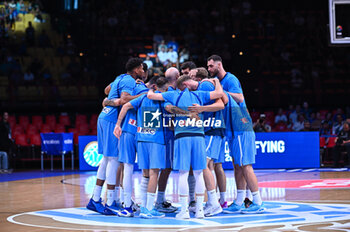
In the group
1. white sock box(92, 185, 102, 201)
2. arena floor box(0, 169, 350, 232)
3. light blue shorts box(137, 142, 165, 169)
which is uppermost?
light blue shorts box(137, 142, 165, 169)

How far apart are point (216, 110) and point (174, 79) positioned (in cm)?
80

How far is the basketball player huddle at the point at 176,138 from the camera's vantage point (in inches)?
300

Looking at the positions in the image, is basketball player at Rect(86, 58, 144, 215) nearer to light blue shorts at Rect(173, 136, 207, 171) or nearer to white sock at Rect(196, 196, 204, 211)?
light blue shorts at Rect(173, 136, 207, 171)

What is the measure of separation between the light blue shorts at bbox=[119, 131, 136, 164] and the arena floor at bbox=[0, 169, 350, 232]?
845 millimetres

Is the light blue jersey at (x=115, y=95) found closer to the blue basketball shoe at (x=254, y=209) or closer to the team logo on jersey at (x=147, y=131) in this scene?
the team logo on jersey at (x=147, y=131)

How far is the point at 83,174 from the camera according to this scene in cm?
1585

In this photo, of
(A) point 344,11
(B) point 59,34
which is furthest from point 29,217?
(B) point 59,34

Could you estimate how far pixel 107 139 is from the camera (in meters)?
8.41

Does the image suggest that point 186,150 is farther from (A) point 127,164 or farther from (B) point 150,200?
(A) point 127,164

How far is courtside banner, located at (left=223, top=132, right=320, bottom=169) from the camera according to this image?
16.2 meters

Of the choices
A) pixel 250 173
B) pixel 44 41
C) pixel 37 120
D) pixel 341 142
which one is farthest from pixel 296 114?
pixel 250 173

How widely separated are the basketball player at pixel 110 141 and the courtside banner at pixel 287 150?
26.5ft

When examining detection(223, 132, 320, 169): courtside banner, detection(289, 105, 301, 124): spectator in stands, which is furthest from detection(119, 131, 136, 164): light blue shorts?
detection(289, 105, 301, 124): spectator in stands

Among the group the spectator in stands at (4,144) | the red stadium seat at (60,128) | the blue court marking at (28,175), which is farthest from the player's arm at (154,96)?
the red stadium seat at (60,128)
